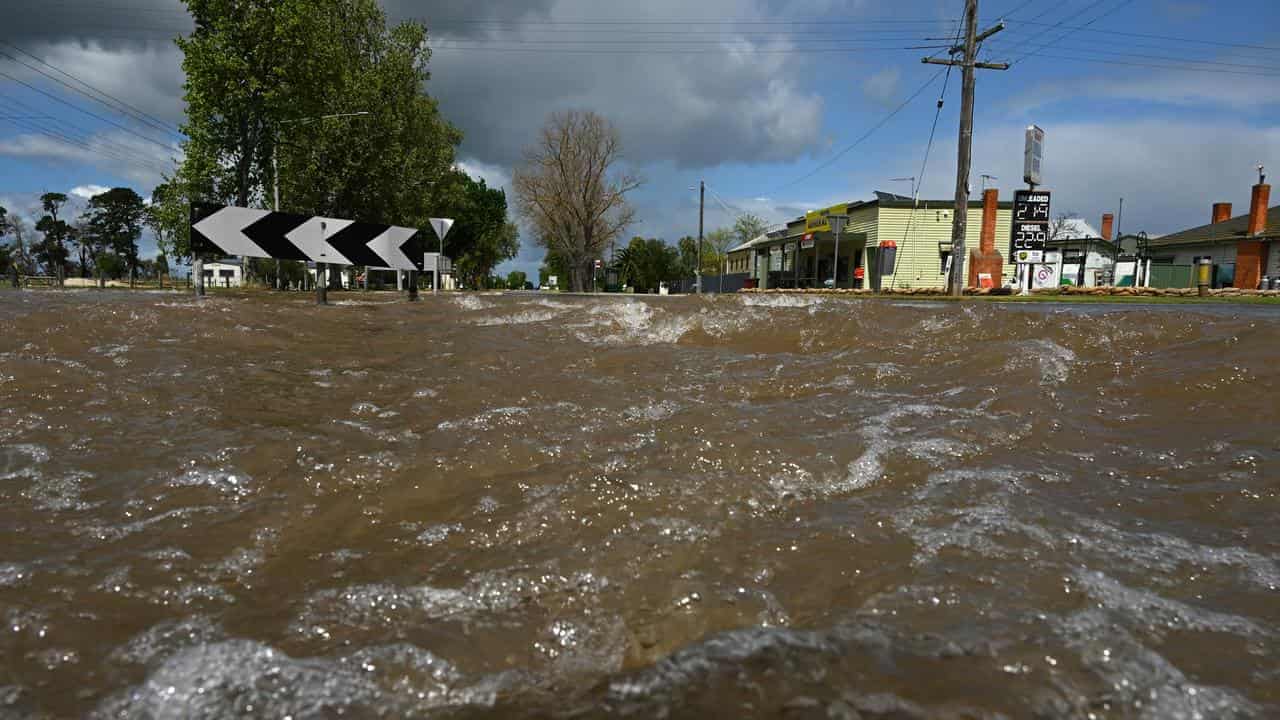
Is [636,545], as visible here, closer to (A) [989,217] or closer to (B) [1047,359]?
(B) [1047,359]

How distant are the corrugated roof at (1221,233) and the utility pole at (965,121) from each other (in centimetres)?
2198

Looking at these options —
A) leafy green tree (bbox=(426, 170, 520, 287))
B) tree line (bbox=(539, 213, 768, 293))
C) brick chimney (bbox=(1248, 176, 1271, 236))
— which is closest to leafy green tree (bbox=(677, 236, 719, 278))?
tree line (bbox=(539, 213, 768, 293))

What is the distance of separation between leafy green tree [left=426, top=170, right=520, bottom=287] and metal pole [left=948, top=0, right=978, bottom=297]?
2755cm

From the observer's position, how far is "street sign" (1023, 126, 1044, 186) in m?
22.2

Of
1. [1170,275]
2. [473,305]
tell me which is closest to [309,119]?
[473,305]

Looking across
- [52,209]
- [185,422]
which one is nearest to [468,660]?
[185,422]

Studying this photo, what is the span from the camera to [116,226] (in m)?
84.7

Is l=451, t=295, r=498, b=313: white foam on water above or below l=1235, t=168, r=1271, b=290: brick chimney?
below

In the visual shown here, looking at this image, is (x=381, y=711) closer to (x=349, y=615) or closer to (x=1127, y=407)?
(x=349, y=615)

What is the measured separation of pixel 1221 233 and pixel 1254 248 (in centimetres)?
424

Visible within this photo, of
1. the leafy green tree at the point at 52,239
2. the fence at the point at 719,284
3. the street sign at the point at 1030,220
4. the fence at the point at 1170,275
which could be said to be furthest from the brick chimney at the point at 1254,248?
the leafy green tree at the point at 52,239

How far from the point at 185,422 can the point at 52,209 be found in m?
99.1

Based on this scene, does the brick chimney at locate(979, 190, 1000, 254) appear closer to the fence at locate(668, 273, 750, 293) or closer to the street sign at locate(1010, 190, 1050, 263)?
the street sign at locate(1010, 190, 1050, 263)

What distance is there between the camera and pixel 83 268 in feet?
261
